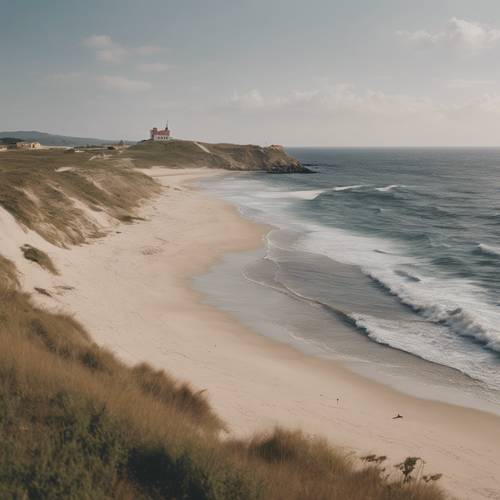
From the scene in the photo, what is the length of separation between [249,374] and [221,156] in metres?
108

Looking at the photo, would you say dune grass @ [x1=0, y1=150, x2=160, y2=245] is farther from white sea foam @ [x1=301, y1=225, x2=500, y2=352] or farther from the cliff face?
the cliff face

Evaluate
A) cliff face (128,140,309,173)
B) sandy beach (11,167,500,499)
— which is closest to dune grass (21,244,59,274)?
sandy beach (11,167,500,499)

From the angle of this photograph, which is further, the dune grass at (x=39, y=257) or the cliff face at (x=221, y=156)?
the cliff face at (x=221, y=156)

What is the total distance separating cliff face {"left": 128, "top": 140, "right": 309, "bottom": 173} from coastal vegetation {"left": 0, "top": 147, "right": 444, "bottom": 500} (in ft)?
320

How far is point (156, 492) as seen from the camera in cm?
499

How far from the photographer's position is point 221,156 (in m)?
117

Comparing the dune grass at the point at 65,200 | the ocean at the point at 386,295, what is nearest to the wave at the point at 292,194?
the ocean at the point at 386,295

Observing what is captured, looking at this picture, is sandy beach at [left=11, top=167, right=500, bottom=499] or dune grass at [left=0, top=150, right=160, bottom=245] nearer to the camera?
sandy beach at [left=11, top=167, right=500, bottom=499]

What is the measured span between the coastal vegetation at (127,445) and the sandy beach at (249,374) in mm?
1651

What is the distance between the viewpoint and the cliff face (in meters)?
109

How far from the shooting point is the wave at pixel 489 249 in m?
29.1

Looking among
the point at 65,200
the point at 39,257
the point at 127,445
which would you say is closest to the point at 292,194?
the point at 65,200

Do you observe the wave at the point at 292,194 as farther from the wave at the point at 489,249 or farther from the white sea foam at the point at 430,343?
the white sea foam at the point at 430,343

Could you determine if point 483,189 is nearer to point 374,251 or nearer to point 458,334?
point 374,251
